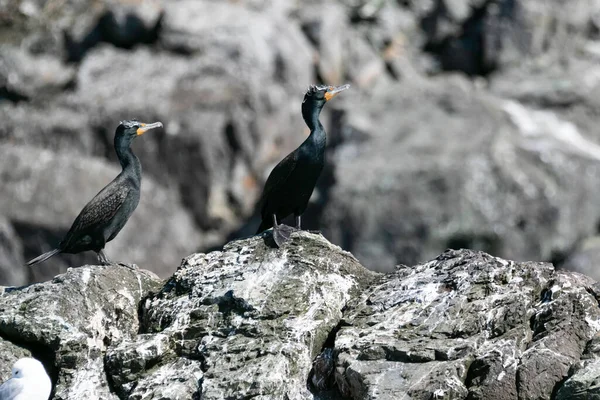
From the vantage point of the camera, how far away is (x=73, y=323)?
31.3ft

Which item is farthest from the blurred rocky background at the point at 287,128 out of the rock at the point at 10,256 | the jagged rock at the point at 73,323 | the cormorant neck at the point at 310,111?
the jagged rock at the point at 73,323

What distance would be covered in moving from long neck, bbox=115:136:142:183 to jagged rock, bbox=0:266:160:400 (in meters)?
1.63

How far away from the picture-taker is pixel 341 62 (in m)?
24.7

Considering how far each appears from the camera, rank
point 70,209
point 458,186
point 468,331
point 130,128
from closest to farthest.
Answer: point 468,331 → point 130,128 → point 70,209 → point 458,186

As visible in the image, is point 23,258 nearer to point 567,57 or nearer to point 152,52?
point 152,52

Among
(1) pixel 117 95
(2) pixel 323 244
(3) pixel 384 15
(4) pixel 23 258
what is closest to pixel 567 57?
(3) pixel 384 15

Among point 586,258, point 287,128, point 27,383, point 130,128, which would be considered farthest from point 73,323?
point 287,128

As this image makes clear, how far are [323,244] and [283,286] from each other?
0.70m

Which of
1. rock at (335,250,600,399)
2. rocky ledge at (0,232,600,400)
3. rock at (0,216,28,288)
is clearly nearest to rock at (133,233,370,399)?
rocky ledge at (0,232,600,400)

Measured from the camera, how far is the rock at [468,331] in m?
8.47

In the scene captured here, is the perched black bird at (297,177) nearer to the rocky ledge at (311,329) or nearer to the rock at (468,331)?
the rocky ledge at (311,329)

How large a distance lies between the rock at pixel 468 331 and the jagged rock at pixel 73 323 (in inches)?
75.9

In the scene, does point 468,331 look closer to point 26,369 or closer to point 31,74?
point 26,369

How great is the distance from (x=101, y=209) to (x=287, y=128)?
1236 centimetres
